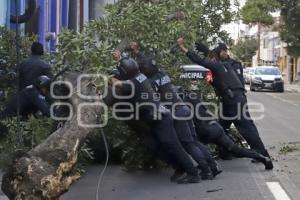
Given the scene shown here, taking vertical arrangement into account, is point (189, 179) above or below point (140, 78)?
below

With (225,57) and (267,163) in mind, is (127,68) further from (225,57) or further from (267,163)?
(267,163)

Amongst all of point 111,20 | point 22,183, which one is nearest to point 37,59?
point 111,20

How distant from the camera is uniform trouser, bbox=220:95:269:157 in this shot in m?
10.2

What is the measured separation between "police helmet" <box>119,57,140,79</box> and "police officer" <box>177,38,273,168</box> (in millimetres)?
2024

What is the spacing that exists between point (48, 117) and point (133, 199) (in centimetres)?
217

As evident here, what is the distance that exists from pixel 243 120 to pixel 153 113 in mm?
2397

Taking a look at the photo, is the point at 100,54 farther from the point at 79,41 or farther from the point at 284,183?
the point at 284,183

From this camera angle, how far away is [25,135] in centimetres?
928

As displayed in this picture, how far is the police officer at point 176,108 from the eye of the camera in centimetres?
876

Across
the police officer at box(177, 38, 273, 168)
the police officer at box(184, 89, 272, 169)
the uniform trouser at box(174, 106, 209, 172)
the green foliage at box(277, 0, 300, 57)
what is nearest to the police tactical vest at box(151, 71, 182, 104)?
the uniform trouser at box(174, 106, 209, 172)

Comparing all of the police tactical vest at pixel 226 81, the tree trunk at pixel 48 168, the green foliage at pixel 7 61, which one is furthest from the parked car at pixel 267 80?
the tree trunk at pixel 48 168

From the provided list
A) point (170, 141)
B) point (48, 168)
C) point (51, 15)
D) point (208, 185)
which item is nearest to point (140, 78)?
point (170, 141)

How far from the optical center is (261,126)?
1697 cm

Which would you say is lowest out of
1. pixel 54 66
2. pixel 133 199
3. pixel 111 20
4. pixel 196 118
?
pixel 133 199
